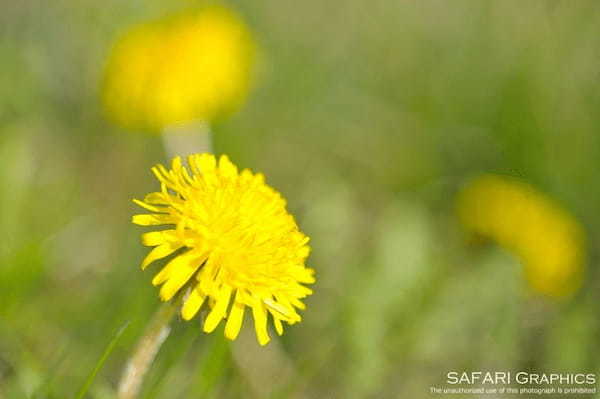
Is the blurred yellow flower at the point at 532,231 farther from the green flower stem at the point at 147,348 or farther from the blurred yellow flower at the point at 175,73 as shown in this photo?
the green flower stem at the point at 147,348

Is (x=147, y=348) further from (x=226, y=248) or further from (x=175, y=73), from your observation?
(x=175, y=73)

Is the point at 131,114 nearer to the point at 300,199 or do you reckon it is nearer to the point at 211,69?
the point at 211,69

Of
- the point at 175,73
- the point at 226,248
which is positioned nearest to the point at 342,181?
the point at 175,73

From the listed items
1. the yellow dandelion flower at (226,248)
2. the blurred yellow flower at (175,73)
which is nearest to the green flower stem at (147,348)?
the yellow dandelion flower at (226,248)

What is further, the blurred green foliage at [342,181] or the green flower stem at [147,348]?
the blurred green foliage at [342,181]

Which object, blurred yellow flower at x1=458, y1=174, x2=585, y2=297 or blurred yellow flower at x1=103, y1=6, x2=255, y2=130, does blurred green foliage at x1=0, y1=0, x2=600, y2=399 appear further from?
blurred yellow flower at x1=103, y1=6, x2=255, y2=130

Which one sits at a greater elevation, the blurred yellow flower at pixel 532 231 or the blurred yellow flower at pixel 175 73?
the blurred yellow flower at pixel 175 73
